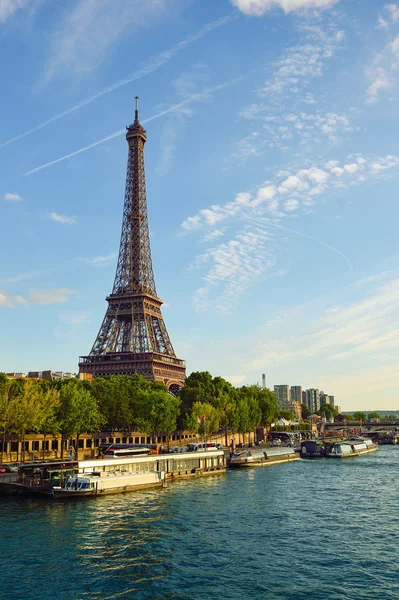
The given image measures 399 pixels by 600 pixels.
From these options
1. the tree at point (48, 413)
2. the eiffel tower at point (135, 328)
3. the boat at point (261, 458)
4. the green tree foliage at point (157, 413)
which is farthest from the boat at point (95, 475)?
the eiffel tower at point (135, 328)

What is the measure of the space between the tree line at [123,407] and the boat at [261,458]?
10.8 metres

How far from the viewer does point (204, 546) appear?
151 ft

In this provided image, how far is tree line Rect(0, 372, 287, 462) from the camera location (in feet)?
302

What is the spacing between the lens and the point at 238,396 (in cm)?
17012

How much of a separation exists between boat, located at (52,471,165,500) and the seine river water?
6.95 feet

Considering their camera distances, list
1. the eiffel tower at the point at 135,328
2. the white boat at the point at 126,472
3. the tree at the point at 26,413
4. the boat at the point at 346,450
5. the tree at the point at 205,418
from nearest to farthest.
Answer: the white boat at the point at 126,472 < the tree at the point at 26,413 < the tree at the point at 205,418 < the boat at the point at 346,450 < the eiffel tower at the point at 135,328

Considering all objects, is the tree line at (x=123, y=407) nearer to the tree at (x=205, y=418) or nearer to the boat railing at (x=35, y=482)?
the tree at (x=205, y=418)

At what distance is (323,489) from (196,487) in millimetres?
18568

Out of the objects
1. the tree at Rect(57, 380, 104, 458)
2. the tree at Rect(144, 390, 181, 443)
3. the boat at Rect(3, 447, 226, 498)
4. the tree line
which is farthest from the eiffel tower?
the boat at Rect(3, 447, 226, 498)

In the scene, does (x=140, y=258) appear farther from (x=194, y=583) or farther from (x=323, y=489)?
(x=194, y=583)

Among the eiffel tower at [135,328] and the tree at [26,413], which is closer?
the tree at [26,413]

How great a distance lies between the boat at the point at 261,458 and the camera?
109 metres

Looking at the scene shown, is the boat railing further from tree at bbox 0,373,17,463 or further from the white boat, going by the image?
tree at bbox 0,373,17,463

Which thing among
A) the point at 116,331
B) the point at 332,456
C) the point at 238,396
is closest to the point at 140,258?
the point at 116,331
